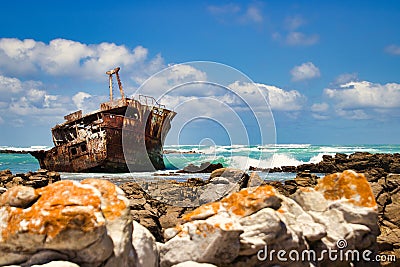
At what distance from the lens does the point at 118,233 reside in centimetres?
452

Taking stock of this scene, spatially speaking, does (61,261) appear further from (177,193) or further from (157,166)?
(157,166)

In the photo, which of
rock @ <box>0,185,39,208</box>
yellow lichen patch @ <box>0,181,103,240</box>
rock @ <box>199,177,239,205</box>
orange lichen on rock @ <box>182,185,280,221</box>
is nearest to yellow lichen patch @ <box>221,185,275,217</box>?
orange lichen on rock @ <box>182,185,280,221</box>

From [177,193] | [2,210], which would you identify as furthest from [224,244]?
[177,193]

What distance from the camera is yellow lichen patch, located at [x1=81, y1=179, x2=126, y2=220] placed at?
15.4 ft

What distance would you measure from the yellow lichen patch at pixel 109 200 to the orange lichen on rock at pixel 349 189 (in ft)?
9.53

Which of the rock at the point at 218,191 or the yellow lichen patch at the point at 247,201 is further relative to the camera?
the rock at the point at 218,191

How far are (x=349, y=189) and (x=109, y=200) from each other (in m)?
3.21

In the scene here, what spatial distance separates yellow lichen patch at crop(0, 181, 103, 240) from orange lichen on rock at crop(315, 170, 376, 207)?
3280 mm

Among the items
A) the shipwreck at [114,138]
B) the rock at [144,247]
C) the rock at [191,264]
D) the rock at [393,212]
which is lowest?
the rock at [393,212]

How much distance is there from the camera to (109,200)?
15.8 feet

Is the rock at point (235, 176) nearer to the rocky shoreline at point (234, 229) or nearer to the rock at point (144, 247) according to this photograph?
the rocky shoreline at point (234, 229)

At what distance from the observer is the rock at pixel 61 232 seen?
4098mm

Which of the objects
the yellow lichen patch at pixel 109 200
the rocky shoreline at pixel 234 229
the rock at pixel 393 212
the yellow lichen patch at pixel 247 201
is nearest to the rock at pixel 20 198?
the rocky shoreline at pixel 234 229

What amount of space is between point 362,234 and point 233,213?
1785 mm
